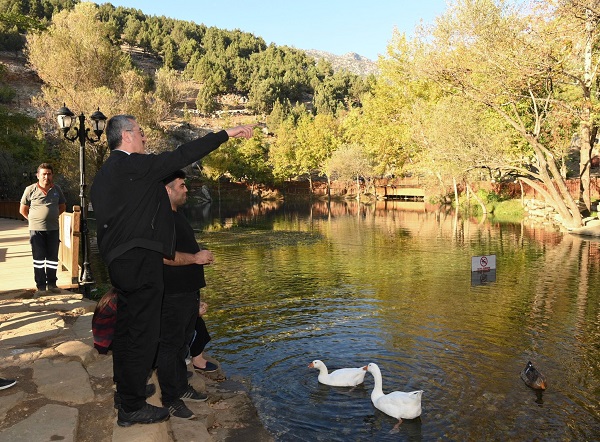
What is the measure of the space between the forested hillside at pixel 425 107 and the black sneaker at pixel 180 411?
13384 mm

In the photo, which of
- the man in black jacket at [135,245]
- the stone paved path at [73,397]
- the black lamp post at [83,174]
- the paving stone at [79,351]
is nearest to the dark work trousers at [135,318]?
the man in black jacket at [135,245]

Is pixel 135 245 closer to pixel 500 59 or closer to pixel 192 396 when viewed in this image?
pixel 192 396

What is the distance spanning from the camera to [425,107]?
151 feet

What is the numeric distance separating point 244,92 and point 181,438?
413ft

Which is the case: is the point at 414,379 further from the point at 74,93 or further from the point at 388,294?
the point at 74,93

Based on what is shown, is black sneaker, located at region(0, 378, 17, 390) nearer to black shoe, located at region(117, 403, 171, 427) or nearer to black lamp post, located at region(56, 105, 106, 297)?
black shoe, located at region(117, 403, 171, 427)

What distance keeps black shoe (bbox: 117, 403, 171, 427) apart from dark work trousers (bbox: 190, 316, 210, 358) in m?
1.81

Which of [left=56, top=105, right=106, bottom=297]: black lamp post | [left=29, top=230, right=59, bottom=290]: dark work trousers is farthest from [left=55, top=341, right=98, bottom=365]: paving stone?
[left=56, top=105, right=106, bottom=297]: black lamp post

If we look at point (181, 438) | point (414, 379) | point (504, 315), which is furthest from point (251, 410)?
point (504, 315)

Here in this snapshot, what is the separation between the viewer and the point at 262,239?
987 inches

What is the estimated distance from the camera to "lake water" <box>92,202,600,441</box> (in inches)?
232

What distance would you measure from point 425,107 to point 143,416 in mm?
45470

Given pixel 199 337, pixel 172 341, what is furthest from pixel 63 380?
pixel 199 337

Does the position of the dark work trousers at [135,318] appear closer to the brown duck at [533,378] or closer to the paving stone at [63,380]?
the paving stone at [63,380]
